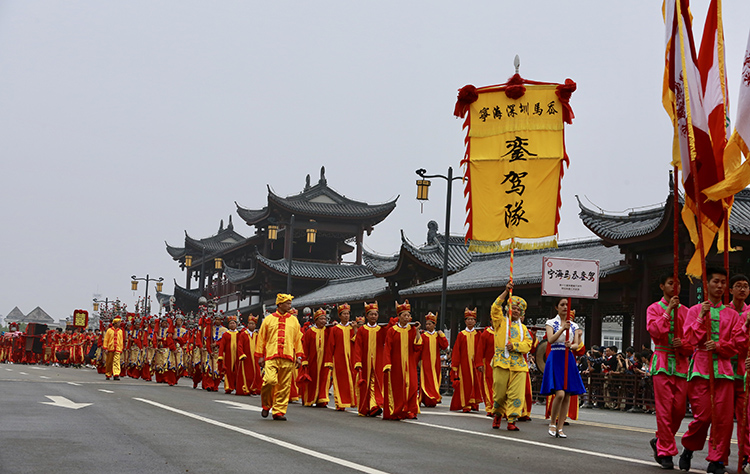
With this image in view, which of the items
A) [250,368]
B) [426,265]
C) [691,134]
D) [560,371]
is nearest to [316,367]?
[250,368]

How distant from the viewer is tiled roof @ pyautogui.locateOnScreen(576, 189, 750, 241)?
2252 cm

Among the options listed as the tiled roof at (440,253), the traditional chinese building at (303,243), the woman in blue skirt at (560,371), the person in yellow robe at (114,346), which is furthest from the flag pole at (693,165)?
the traditional chinese building at (303,243)

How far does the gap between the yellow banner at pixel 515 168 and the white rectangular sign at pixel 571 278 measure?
8.85 feet

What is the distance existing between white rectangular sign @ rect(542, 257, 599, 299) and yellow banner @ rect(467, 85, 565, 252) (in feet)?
8.85

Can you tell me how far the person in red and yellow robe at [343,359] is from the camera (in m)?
17.8

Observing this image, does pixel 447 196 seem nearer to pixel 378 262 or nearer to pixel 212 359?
pixel 212 359

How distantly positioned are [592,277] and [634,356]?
5.37 m

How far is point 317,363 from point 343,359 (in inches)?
41.5

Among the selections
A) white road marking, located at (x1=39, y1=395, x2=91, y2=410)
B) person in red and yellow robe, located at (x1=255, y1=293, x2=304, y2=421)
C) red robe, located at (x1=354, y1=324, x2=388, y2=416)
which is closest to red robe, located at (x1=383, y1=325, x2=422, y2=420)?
red robe, located at (x1=354, y1=324, x2=388, y2=416)

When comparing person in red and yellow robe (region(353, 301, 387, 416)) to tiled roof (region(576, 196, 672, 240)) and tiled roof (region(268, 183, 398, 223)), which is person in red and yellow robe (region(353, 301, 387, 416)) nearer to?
tiled roof (region(576, 196, 672, 240))

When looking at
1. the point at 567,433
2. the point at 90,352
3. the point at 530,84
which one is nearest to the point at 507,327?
the point at 567,433

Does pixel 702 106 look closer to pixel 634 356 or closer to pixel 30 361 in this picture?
pixel 634 356

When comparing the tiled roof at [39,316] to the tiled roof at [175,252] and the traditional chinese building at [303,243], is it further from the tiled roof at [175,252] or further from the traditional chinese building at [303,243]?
the traditional chinese building at [303,243]

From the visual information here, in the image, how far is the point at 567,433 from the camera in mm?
12828
